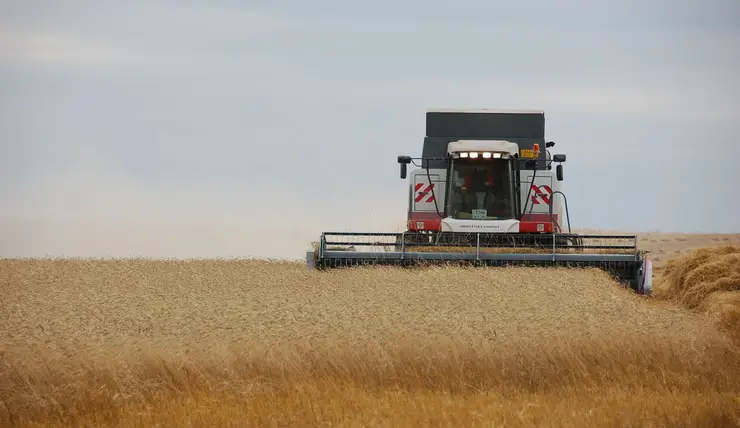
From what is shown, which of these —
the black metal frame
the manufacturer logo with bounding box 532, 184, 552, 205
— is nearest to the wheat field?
the black metal frame

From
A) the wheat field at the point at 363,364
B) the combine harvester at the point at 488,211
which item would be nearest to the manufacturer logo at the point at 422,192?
the combine harvester at the point at 488,211

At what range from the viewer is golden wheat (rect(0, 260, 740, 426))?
10242mm

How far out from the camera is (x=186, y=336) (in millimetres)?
12148

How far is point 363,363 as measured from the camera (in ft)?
38.4

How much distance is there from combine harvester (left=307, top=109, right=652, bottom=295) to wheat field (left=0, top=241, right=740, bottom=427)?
4.99 metres

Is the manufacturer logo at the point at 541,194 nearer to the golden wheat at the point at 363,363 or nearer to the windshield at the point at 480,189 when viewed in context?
the windshield at the point at 480,189

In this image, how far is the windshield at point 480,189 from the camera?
73.2 ft

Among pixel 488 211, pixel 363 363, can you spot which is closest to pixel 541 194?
pixel 488 211

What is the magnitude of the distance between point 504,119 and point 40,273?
32.0ft

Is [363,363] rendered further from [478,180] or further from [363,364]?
[478,180]

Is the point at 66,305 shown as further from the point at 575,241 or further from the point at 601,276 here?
the point at 575,241

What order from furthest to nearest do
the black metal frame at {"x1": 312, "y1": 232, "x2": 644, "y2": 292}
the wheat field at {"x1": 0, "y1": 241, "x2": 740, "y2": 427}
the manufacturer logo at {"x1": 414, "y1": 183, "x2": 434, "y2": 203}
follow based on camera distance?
1. the manufacturer logo at {"x1": 414, "y1": 183, "x2": 434, "y2": 203}
2. the black metal frame at {"x1": 312, "y1": 232, "x2": 644, "y2": 292}
3. the wheat field at {"x1": 0, "y1": 241, "x2": 740, "y2": 427}

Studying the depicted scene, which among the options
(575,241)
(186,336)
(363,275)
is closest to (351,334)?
(186,336)

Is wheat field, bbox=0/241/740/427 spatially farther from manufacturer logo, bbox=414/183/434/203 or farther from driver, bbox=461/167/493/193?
manufacturer logo, bbox=414/183/434/203
